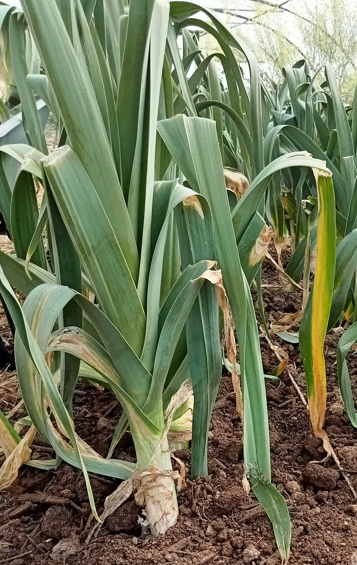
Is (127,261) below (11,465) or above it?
above

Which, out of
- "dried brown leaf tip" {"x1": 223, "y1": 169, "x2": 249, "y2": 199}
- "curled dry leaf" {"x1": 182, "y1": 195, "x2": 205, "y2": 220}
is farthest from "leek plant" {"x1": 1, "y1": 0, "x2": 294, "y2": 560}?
"dried brown leaf tip" {"x1": 223, "y1": 169, "x2": 249, "y2": 199}

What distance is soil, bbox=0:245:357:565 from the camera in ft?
1.76

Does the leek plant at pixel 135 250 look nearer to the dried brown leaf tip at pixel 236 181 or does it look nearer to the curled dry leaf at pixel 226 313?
the curled dry leaf at pixel 226 313

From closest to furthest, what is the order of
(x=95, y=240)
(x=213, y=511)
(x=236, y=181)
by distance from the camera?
1. (x=95, y=240)
2. (x=213, y=511)
3. (x=236, y=181)

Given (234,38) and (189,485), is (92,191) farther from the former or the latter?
(189,485)

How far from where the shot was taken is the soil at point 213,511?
54cm

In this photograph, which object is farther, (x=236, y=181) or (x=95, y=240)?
(x=236, y=181)

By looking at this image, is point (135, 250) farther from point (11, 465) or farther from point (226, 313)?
point (11, 465)

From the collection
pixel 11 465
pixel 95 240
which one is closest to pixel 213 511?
pixel 11 465

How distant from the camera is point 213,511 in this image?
1.94ft

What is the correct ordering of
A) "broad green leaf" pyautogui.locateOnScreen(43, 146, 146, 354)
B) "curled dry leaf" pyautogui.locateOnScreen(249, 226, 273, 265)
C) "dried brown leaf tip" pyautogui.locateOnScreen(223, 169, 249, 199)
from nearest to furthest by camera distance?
1. "broad green leaf" pyautogui.locateOnScreen(43, 146, 146, 354)
2. "curled dry leaf" pyautogui.locateOnScreen(249, 226, 273, 265)
3. "dried brown leaf tip" pyautogui.locateOnScreen(223, 169, 249, 199)

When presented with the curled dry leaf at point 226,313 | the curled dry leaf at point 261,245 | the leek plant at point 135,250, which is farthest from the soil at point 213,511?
the curled dry leaf at point 261,245

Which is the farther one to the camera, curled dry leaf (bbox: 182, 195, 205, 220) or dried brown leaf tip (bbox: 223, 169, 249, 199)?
dried brown leaf tip (bbox: 223, 169, 249, 199)

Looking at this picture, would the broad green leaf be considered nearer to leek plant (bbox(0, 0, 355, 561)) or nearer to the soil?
leek plant (bbox(0, 0, 355, 561))
